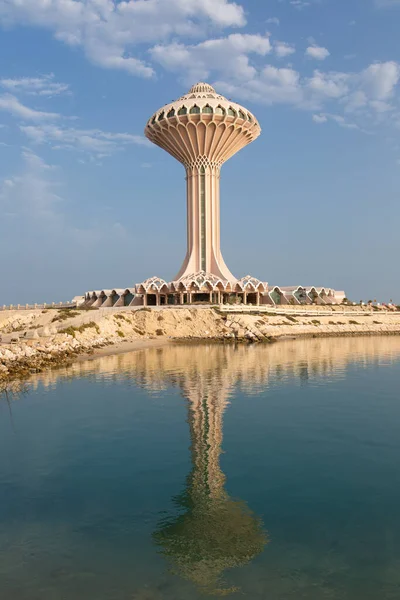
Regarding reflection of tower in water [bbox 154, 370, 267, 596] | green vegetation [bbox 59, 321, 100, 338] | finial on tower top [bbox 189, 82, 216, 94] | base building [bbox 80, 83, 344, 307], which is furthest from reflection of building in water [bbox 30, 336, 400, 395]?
finial on tower top [bbox 189, 82, 216, 94]

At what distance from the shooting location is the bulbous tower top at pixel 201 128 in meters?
82.2

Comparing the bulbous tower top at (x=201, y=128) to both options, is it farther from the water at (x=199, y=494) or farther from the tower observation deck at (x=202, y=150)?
the water at (x=199, y=494)

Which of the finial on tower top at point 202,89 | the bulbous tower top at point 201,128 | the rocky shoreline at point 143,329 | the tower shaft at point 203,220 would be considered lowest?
the rocky shoreline at point 143,329

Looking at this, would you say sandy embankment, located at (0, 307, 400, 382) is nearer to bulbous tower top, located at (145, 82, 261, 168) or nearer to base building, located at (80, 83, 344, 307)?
base building, located at (80, 83, 344, 307)

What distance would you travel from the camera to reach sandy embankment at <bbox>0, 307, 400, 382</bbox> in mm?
33588

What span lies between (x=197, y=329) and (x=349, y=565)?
46.4m

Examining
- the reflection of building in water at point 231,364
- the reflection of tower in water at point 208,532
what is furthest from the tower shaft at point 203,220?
the reflection of tower in water at point 208,532

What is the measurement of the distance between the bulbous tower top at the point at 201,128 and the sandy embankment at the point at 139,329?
35.4 m

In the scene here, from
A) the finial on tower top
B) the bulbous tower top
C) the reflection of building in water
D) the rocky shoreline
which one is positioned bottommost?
the reflection of building in water

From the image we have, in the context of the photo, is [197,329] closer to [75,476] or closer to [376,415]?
[376,415]

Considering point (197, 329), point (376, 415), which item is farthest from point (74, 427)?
point (197, 329)

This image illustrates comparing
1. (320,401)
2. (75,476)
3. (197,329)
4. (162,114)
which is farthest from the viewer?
(162,114)

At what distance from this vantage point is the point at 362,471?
11.9m

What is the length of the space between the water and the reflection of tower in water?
31 millimetres
